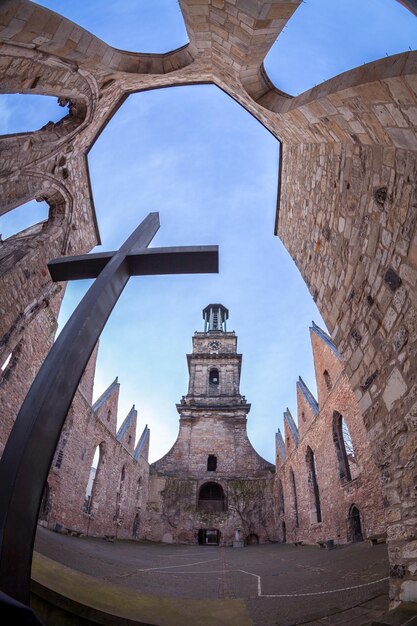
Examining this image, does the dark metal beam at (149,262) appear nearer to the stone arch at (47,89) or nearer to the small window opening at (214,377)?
the stone arch at (47,89)

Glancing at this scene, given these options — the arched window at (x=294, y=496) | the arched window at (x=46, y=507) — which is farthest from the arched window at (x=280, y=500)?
the arched window at (x=46, y=507)

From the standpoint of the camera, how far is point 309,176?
546cm

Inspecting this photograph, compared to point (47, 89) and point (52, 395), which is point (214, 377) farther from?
point (52, 395)

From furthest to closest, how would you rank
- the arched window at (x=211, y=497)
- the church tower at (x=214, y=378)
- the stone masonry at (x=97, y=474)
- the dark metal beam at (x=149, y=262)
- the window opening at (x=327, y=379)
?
1. the church tower at (x=214, y=378)
2. the arched window at (x=211, y=497)
3. the window opening at (x=327, y=379)
4. the stone masonry at (x=97, y=474)
5. the dark metal beam at (x=149, y=262)

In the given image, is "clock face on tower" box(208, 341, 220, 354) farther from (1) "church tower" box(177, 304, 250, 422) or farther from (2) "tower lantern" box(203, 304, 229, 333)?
(2) "tower lantern" box(203, 304, 229, 333)

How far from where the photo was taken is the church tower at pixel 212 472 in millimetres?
21609

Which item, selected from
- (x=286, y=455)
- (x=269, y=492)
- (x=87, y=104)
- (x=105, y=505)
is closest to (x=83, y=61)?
(x=87, y=104)

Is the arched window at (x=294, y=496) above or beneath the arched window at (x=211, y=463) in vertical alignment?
beneath

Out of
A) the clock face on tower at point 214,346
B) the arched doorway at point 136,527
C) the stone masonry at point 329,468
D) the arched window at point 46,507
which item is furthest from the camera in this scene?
the clock face on tower at point 214,346

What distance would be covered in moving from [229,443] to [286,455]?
786 centimetres

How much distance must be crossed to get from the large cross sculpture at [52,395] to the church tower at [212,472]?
23796mm

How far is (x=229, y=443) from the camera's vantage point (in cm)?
2666

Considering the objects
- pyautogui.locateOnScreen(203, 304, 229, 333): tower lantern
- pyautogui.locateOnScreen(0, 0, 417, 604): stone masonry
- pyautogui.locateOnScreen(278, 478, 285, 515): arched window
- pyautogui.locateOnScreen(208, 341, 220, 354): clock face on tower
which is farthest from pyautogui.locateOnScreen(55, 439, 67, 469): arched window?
pyautogui.locateOnScreen(203, 304, 229, 333): tower lantern

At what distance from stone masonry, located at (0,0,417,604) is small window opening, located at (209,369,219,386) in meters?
24.1
